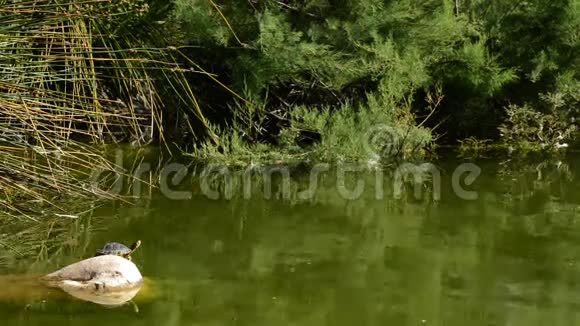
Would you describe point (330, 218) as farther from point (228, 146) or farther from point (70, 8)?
point (70, 8)

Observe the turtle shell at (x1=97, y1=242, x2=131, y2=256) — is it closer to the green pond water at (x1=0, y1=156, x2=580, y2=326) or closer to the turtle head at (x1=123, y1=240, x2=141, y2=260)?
the turtle head at (x1=123, y1=240, x2=141, y2=260)

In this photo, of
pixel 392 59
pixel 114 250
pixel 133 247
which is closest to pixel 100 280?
pixel 114 250

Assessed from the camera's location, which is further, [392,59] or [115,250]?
[392,59]

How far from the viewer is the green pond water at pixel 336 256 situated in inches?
187

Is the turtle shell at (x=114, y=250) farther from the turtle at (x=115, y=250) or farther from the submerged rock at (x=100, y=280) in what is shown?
the submerged rock at (x=100, y=280)

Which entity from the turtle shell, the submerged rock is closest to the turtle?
the turtle shell

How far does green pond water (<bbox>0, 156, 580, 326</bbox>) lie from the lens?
15.6 feet

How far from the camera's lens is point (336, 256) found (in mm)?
5871

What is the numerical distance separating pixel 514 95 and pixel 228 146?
3.57m

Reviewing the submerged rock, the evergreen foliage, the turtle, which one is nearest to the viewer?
the submerged rock

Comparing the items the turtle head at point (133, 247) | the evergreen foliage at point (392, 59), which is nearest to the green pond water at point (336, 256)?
the turtle head at point (133, 247)

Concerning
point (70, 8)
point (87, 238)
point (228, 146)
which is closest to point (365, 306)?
point (87, 238)

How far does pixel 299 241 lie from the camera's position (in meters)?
6.20

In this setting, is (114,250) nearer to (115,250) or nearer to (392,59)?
(115,250)
